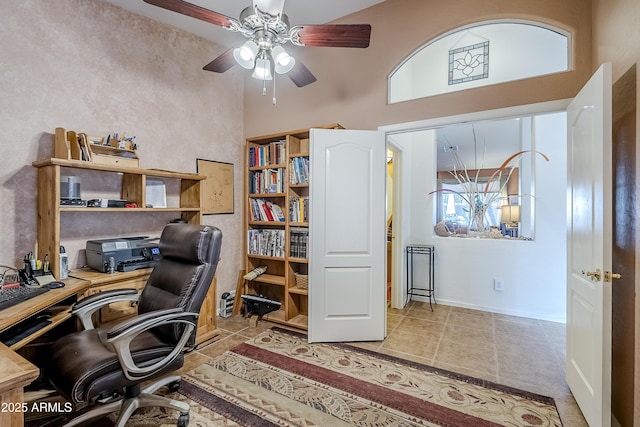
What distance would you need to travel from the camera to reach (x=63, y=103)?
2309mm

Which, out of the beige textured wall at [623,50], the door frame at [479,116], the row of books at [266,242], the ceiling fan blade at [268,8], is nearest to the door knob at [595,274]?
the beige textured wall at [623,50]

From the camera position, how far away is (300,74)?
228 cm

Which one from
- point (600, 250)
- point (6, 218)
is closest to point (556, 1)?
point (600, 250)

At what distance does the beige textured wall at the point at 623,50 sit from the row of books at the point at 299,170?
7.66 feet

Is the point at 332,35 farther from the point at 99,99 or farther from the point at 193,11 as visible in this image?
the point at 99,99

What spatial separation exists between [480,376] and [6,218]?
368cm

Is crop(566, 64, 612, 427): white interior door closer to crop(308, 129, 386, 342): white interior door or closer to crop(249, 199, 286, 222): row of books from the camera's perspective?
crop(308, 129, 386, 342): white interior door

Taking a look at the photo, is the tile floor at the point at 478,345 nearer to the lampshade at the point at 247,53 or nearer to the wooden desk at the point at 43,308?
the wooden desk at the point at 43,308

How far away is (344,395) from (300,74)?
7.81 ft

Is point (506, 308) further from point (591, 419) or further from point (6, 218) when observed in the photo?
point (6, 218)

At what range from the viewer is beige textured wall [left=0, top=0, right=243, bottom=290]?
6.87ft

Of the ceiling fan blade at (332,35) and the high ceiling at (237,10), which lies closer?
the ceiling fan blade at (332,35)

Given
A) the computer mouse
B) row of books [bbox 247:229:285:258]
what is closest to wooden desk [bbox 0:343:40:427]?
the computer mouse

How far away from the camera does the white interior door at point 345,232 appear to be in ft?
9.00
